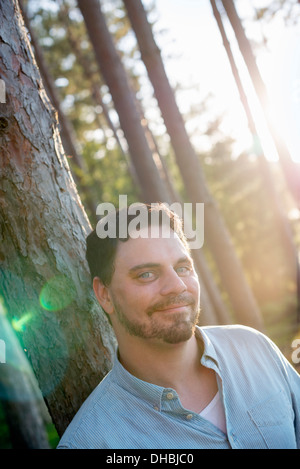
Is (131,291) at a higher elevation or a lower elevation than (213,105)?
lower

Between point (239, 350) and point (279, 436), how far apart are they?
0.53 metres

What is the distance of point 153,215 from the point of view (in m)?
2.69

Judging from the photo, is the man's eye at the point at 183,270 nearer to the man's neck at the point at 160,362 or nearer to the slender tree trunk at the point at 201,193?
the man's neck at the point at 160,362

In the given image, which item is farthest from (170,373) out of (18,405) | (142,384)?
(18,405)

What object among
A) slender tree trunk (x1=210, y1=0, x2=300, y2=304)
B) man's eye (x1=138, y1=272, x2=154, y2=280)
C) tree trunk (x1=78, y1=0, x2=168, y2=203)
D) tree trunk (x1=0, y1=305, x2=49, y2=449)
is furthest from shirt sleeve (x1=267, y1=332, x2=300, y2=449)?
slender tree trunk (x1=210, y1=0, x2=300, y2=304)

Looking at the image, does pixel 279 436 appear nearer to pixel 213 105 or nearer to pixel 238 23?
pixel 238 23

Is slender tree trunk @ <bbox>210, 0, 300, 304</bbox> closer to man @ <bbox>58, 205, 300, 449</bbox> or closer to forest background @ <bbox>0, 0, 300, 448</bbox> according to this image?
forest background @ <bbox>0, 0, 300, 448</bbox>

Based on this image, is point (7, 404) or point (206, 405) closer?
point (206, 405)

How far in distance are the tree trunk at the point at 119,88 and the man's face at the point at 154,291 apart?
17.3 feet

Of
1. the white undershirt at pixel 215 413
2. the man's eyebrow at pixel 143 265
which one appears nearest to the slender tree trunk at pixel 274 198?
the man's eyebrow at pixel 143 265

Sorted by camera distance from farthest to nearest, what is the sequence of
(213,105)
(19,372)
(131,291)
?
1. (213,105)
2. (19,372)
3. (131,291)

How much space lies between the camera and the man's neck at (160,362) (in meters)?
2.39

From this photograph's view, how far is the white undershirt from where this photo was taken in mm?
2234

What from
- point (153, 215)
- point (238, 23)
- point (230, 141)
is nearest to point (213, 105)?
point (230, 141)
